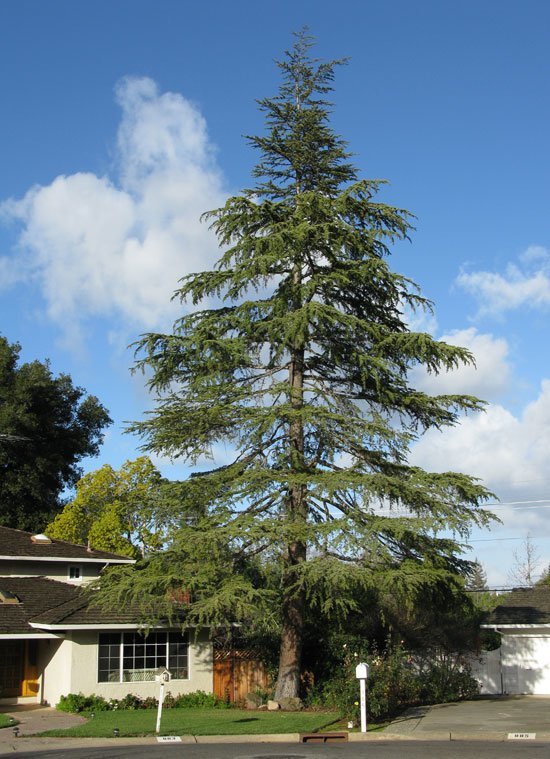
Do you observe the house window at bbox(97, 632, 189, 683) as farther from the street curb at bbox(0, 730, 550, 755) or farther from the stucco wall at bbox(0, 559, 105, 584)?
the stucco wall at bbox(0, 559, 105, 584)

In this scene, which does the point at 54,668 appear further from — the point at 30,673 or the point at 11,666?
the point at 11,666

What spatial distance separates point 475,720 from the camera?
2344cm

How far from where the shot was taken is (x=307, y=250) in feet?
87.7

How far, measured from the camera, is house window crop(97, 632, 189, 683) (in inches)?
1046

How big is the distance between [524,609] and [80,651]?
66.7ft

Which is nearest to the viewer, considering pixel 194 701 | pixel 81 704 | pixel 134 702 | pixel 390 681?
pixel 390 681

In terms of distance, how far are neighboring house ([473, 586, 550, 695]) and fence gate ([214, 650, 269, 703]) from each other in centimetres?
1112

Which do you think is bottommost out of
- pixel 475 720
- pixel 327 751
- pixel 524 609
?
pixel 475 720

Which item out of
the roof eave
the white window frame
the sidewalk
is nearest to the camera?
the sidewalk

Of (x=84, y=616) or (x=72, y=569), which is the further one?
(x=72, y=569)

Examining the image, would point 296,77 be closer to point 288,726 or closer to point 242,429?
point 242,429

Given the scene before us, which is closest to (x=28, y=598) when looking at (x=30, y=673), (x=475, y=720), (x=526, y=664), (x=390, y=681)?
(x=30, y=673)

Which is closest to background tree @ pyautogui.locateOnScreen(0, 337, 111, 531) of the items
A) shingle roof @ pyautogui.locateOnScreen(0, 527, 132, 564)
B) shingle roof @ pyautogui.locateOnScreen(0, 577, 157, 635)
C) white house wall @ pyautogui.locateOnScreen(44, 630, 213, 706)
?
shingle roof @ pyautogui.locateOnScreen(0, 527, 132, 564)

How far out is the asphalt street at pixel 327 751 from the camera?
52.8ft
